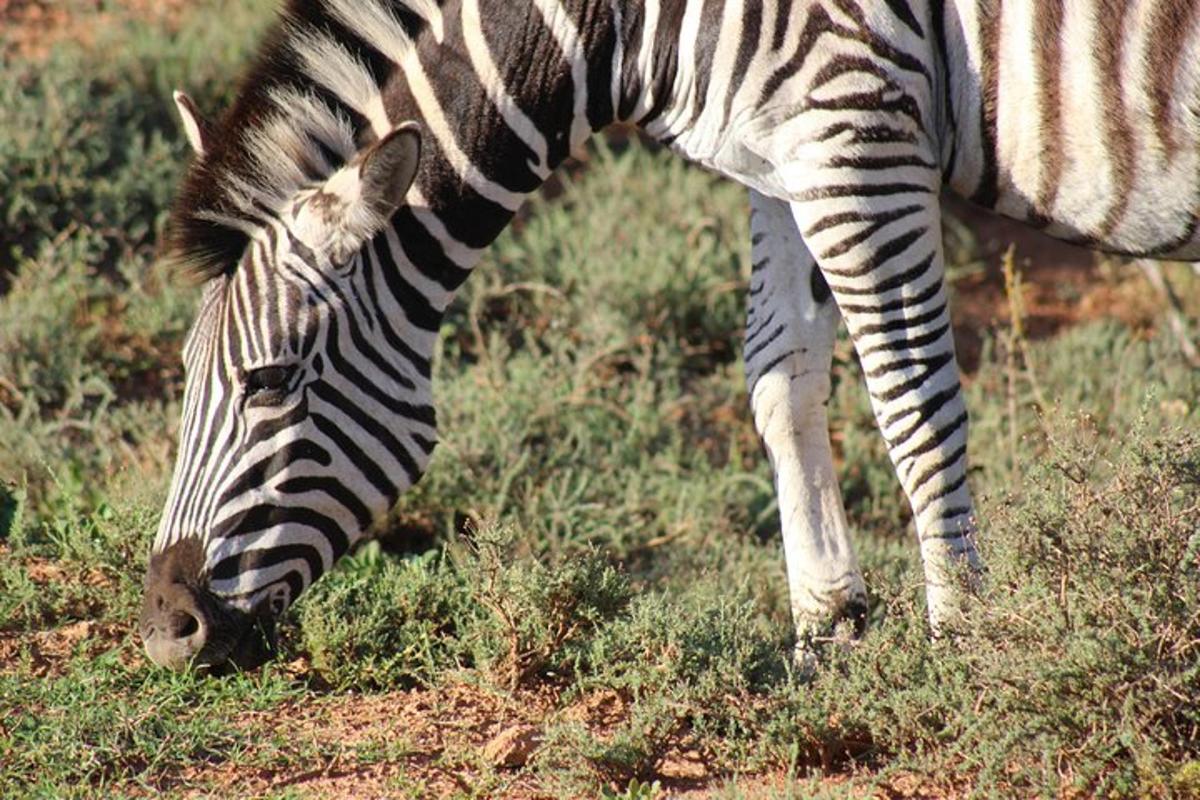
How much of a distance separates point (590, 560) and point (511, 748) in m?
0.83

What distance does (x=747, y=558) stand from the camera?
650 centimetres

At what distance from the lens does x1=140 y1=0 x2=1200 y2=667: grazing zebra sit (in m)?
4.73

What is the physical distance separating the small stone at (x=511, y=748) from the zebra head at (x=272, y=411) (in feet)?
2.75

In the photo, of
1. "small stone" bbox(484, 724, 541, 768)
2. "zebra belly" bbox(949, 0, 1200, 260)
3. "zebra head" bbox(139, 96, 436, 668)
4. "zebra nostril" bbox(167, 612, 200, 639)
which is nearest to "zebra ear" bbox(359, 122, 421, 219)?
"zebra head" bbox(139, 96, 436, 668)

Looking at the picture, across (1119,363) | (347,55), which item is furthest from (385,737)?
(1119,363)

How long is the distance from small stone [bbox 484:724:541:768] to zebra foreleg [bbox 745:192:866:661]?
50.7 inches

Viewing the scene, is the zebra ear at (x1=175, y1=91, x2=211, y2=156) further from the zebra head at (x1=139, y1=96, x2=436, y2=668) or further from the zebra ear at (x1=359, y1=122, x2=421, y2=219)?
the zebra ear at (x1=359, y1=122, x2=421, y2=219)

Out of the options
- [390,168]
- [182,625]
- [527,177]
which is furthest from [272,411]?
[527,177]

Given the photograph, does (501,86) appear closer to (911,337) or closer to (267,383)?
(267,383)

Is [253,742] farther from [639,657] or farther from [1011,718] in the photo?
[1011,718]

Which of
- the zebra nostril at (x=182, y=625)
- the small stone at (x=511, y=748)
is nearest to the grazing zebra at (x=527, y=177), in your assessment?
the zebra nostril at (x=182, y=625)

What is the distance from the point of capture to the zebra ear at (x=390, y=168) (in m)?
4.59

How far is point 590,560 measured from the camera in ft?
17.2

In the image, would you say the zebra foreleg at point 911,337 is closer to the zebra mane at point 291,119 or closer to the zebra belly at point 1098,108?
the zebra belly at point 1098,108
